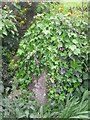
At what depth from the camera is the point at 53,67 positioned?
2.73m

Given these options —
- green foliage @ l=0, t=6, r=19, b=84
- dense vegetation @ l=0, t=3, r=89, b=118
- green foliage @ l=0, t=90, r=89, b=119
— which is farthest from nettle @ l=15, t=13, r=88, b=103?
green foliage @ l=0, t=6, r=19, b=84

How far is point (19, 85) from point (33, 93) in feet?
0.60

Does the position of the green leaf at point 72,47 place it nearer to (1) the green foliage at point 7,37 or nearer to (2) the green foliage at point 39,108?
(2) the green foliage at point 39,108

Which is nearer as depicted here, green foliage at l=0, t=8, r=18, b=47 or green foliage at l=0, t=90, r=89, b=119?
green foliage at l=0, t=90, r=89, b=119

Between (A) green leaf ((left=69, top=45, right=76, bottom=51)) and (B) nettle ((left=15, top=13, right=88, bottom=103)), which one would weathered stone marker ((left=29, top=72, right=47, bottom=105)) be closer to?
(B) nettle ((left=15, top=13, right=88, bottom=103))

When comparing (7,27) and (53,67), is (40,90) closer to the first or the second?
(53,67)

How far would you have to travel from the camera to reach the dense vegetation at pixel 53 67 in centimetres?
273

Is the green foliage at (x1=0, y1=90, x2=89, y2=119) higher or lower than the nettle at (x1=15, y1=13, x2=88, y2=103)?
lower

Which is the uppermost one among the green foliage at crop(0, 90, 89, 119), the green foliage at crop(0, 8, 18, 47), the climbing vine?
the green foliage at crop(0, 8, 18, 47)

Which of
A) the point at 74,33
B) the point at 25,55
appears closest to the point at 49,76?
the point at 25,55

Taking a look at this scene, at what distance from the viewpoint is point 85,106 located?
271 centimetres

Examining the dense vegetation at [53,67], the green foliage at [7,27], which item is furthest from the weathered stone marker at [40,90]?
the green foliage at [7,27]

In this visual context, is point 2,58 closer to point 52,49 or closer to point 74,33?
point 52,49

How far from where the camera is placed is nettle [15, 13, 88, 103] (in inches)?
108
